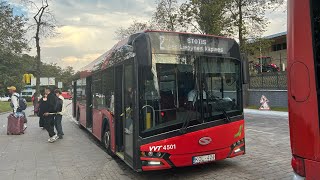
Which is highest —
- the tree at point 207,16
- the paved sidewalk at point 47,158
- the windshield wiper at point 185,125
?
the tree at point 207,16

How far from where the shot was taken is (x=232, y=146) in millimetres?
7195

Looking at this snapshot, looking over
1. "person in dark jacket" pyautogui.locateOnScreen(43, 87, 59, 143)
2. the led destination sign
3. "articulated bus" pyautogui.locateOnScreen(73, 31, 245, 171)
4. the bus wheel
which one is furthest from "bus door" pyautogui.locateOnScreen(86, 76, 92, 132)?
the led destination sign

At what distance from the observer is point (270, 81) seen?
25.5 meters

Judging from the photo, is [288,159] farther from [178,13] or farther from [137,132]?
[178,13]

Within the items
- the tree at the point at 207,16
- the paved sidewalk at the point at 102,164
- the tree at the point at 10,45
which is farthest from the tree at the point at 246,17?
the tree at the point at 10,45

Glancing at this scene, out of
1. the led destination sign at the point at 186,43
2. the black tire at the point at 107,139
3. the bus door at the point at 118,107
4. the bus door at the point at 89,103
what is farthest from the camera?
the bus door at the point at 89,103

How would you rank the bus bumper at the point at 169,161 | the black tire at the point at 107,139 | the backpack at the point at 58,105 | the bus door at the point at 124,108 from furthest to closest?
the backpack at the point at 58,105, the black tire at the point at 107,139, the bus door at the point at 124,108, the bus bumper at the point at 169,161

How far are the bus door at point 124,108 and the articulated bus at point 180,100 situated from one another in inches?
0.8

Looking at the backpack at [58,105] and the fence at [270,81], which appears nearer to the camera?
the backpack at [58,105]

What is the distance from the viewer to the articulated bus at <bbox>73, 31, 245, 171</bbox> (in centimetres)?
643

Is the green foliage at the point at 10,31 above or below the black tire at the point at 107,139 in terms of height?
above

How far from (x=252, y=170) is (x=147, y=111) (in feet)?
8.70

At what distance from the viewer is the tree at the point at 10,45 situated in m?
46.9

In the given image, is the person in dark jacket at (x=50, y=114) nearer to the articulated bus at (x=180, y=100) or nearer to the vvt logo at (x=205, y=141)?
the articulated bus at (x=180, y=100)
